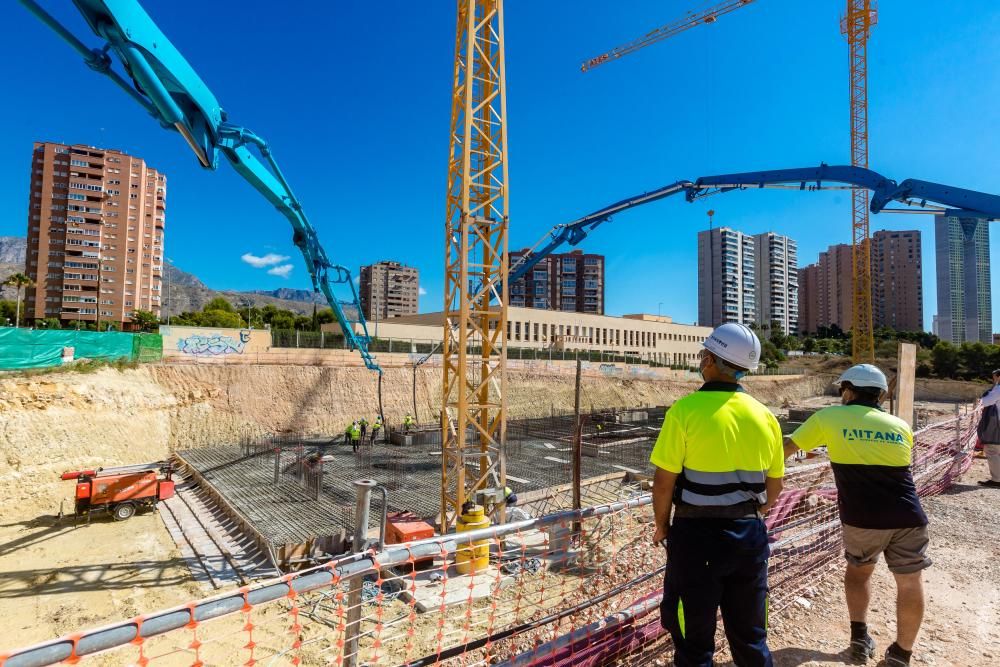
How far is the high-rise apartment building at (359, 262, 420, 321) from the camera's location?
131250 mm

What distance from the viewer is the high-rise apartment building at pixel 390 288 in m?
131

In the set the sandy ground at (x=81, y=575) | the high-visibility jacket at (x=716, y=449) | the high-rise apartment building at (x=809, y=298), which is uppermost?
the high-rise apartment building at (x=809, y=298)

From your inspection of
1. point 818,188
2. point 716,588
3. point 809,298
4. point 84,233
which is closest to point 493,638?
point 716,588

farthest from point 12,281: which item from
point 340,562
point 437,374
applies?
point 340,562

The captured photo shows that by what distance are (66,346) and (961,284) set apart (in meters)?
119

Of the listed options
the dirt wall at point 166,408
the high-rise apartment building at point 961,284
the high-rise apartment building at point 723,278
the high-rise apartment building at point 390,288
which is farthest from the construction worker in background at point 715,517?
the high-rise apartment building at point 390,288

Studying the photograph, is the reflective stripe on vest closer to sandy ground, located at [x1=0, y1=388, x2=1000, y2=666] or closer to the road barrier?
the road barrier

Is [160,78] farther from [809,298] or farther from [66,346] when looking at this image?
[809,298]

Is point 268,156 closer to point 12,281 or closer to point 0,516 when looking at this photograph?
point 0,516

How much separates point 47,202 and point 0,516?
75.1 m

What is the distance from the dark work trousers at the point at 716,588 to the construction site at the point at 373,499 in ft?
2.40

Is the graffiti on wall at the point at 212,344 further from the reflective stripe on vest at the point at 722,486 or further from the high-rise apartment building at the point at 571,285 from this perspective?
the high-rise apartment building at the point at 571,285

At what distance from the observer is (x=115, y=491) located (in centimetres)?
1227

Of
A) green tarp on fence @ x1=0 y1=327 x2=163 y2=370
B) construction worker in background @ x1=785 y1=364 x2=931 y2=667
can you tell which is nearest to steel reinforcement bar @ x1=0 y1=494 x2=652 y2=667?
construction worker in background @ x1=785 y1=364 x2=931 y2=667
